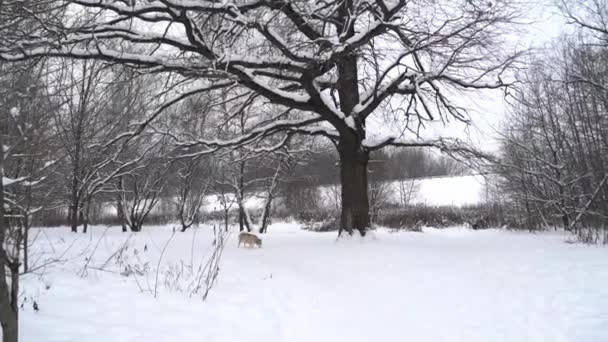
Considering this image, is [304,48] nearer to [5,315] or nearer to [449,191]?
[5,315]

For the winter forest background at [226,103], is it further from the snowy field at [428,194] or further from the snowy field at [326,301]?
the snowy field at [428,194]

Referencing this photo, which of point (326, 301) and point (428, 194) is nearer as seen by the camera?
point (326, 301)

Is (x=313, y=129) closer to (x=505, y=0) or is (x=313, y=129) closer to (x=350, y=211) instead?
(x=350, y=211)

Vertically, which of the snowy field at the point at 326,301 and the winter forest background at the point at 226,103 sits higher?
the winter forest background at the point at 226,103

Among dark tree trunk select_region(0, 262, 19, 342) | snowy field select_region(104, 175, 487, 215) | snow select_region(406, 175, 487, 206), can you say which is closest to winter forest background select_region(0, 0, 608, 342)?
dark tree trunk select_region(0, 262, 19, 342)

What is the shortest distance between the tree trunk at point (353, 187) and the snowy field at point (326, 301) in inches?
98.1

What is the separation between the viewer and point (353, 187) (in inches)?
368


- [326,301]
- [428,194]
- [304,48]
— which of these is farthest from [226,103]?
[428,194]

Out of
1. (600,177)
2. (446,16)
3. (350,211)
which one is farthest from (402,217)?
(446,16)

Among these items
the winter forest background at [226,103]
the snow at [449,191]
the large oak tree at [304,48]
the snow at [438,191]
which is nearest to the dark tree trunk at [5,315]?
the winter forest background at [226,103]

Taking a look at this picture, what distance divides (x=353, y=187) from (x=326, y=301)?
506 centimetres

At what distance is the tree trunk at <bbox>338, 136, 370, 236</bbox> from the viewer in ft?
30.1

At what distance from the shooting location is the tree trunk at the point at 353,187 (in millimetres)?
9188

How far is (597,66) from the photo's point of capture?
467 inches
